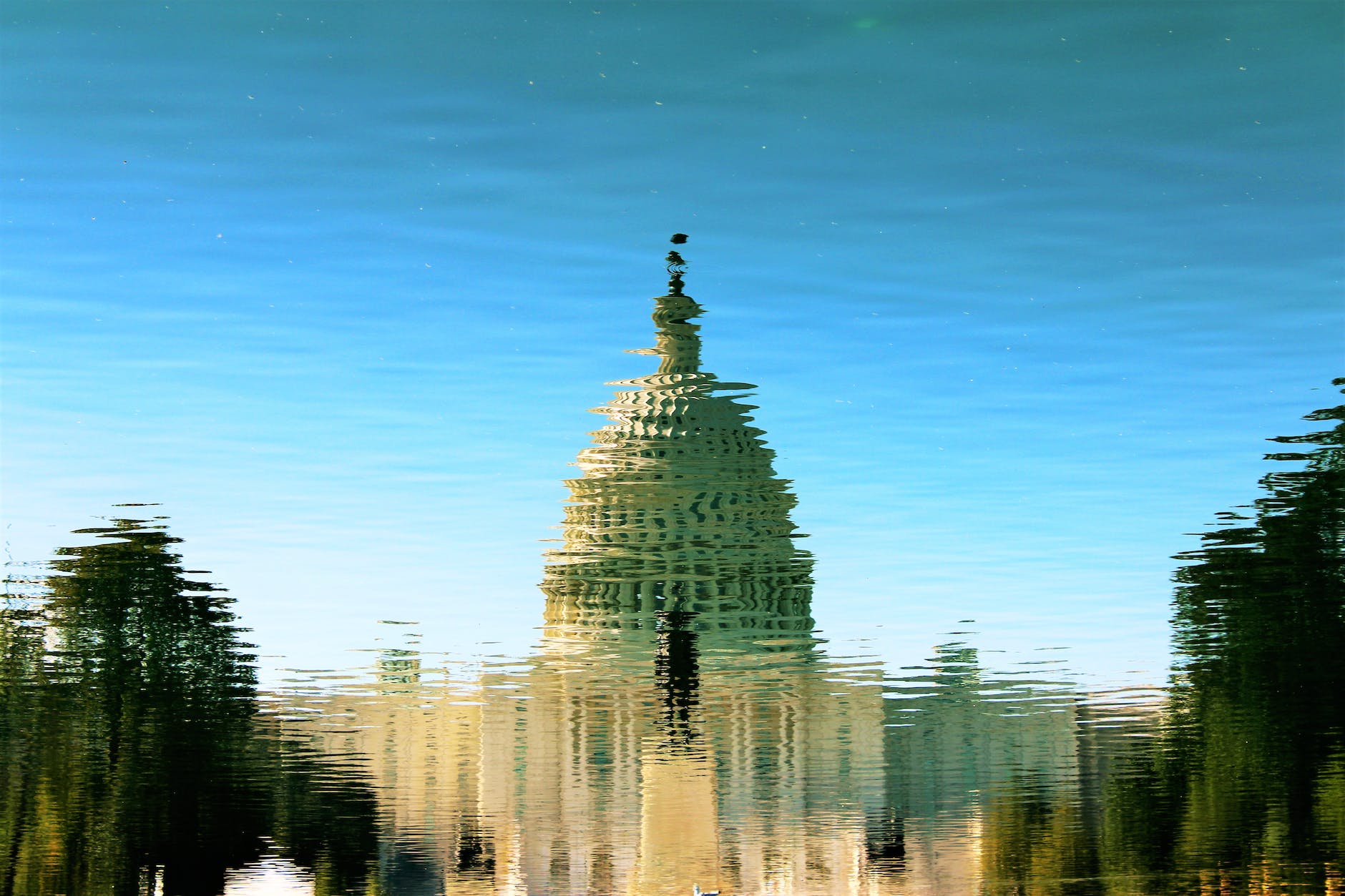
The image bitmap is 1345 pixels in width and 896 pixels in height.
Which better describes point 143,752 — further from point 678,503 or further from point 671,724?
point 678,503

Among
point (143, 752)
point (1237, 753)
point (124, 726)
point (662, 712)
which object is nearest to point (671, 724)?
point (662, 712)

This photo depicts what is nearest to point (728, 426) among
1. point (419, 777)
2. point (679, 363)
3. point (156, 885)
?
point (679, 363)

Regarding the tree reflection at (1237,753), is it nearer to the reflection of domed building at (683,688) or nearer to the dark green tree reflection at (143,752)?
the reflection of domed building at (683,688)

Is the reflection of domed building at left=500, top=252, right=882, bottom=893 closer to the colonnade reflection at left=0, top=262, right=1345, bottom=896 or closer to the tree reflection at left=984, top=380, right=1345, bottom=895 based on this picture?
the colonnade reflection at left=0, top=262, right=1345, bottom=896

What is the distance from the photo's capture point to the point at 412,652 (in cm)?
1316

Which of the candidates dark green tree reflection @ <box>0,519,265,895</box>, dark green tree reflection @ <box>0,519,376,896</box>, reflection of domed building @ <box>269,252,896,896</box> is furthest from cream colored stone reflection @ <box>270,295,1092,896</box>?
dark green tree reflection @ <box>0,519,265,895</box>

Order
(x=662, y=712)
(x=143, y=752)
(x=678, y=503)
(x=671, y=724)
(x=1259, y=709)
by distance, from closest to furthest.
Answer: (x=1259, y=709) → (x=662, y=712) → (x=671, y=724) → (x=143, y=752) → (x=678, y=503)

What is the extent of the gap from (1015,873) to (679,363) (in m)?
13.0

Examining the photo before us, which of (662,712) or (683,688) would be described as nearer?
(683,688)

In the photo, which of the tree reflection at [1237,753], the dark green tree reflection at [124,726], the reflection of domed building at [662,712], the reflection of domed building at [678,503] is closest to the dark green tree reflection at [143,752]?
the dark green tree reflection at [124,726]

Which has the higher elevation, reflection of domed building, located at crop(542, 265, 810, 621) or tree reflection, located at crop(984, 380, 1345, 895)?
reflection of domed building, located at crop(542, 265, 810, 621)

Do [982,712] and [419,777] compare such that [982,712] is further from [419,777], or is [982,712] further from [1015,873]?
[419,777]

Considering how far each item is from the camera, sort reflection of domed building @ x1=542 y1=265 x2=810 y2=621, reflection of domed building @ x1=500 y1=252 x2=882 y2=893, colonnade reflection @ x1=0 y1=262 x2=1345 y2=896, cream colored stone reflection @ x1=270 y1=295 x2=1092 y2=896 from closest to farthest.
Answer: colonnade reflection @ x1=0 y1=262 x2=1345 y2=896
cream colored stone reflection @ x1=270 y1=295 x2=1092 y2=896
reflection of domed building @ x1=500 y1=252 x2=882 y2=893
reflection of domed building @ x1=542 y1=265 x2=810 y2=621

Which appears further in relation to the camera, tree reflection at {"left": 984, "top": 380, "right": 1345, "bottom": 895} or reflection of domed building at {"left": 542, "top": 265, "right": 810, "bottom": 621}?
reflection of domed building at {"left": 542, "top": 265, "right": 810, "bottom": 621}
